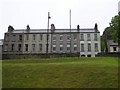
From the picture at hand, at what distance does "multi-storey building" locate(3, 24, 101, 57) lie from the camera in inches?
3435

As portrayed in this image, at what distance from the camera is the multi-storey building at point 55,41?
286 feet

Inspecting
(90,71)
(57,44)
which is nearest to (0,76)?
(90,71)

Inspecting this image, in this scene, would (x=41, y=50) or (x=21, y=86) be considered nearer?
(x=21, y=86)

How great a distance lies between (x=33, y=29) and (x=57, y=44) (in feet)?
34.6

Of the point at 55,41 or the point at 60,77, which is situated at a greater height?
the point at 55,41

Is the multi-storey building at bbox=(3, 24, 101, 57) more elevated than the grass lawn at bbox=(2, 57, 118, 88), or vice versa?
the multi-storey building at bbox=(3, 24, 101, 57)

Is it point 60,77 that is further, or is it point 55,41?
point 55,41

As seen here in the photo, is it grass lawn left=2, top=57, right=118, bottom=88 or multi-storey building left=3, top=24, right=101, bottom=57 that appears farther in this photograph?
multi-storey building left=3, top=24, right=101, bottom=57

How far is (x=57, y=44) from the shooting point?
87625 millimetres

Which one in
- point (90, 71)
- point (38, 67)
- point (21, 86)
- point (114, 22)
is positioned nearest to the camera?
point (21, 86)

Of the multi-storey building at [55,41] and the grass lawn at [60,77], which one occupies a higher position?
the multi-storey building at [55,41]

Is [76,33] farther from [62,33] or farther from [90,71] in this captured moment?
[90,71]

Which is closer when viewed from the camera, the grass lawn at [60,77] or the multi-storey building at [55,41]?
the grass lawn at [60,77]

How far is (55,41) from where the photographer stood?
8762 cm
